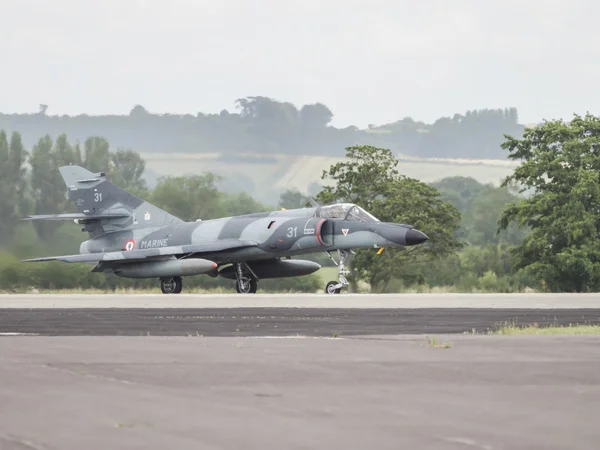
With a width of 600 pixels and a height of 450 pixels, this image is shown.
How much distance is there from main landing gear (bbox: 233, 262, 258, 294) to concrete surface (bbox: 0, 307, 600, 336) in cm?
1466

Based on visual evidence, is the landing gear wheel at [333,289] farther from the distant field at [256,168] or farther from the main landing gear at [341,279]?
the distant field at [256,168]

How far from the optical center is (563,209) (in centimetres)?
4344

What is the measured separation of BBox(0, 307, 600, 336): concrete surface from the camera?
17188 millimetres

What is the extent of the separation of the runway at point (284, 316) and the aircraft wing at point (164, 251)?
8.04 meters

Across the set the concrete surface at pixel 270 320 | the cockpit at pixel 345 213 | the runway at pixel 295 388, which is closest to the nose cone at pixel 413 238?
the cockpit at pixel 345 213

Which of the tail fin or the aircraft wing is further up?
the tail fin

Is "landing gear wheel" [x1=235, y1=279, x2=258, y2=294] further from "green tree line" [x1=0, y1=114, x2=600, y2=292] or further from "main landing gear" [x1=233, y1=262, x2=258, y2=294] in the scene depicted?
"green tree line" [x1=0, y1=114, x2=600, y2=292]

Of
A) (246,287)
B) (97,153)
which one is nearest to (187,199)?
(246,287)

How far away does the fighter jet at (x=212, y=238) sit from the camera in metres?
37.7

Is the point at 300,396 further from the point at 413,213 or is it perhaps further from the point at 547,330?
the point at 413,213

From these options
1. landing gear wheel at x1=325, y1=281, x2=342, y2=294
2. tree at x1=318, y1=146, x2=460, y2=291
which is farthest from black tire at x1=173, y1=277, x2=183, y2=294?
tree at x1=318, y1=146, x2=460, y2=291

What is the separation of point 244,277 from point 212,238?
6.31 feet

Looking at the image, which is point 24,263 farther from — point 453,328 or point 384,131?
point 384,131

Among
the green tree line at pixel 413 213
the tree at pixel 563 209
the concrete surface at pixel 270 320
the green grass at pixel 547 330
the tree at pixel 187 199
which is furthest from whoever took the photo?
the tree at pixel 187 199
